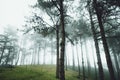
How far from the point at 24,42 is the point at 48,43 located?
12023 mm

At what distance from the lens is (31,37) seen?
48.2 m

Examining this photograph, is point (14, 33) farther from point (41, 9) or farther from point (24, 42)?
point (41, 9)

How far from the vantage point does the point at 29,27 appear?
14.0 m

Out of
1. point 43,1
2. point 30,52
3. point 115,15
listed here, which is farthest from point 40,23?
point 30,52

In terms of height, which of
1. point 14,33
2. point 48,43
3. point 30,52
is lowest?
point 30,52

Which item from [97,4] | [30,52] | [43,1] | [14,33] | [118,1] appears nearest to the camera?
[118,1]

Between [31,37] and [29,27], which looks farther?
[31,37]

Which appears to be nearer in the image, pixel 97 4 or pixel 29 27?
pixel 97 4

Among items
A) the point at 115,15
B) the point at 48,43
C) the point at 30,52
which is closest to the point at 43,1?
the point at 115,15

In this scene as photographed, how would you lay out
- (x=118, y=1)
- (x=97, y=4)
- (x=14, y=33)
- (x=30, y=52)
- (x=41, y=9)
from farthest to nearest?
(x=30, y=52) → (x=14, y=33) → (x=41, y=9) → (x=97, y=4) → (x=118, y=1)

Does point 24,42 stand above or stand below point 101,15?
above

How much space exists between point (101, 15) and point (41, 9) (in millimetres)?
10138

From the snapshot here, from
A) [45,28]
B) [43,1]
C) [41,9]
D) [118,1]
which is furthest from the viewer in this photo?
[41,9]

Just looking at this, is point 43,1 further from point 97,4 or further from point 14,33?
point 14,33
